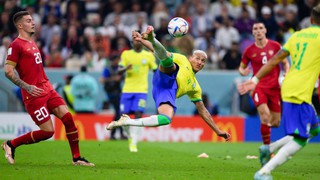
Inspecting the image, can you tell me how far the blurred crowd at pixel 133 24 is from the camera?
26906 millimetres

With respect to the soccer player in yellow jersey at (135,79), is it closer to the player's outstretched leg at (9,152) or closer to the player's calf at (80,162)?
the player's calf at (80,162)

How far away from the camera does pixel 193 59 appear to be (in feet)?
45.6

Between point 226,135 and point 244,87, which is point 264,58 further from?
point 244,87

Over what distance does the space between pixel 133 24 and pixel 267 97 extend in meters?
11.8

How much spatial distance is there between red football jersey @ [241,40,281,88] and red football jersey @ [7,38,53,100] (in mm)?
5932

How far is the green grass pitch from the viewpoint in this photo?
12281 millimetres

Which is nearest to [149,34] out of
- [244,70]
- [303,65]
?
[303,65]

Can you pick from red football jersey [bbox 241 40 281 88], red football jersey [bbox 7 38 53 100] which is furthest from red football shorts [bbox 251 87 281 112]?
red football jersey [bbox 7 38 53 100]

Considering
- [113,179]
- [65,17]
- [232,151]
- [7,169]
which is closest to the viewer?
[113,179]

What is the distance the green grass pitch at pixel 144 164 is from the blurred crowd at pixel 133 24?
750 cm

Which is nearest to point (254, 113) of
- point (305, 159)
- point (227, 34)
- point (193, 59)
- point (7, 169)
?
point (227, 34)

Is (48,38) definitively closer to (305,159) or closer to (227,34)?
(227,34)

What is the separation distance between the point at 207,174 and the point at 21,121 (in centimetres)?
1303

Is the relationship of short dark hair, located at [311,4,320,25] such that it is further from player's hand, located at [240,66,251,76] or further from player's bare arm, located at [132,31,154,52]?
player's hand, located at [240,66,251,76]
